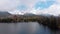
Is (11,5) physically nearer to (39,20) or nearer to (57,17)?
(39,20)

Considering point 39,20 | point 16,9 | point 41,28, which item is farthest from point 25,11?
point 41,28

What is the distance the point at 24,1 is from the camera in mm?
2502

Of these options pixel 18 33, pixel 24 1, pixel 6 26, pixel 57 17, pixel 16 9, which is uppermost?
Answer: pixel 24 1

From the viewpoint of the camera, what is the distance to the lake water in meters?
2.46

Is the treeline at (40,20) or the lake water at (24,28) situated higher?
the treeline at (40,20)

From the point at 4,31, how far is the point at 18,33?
12.7 inches

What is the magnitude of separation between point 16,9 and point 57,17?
3.11 ft

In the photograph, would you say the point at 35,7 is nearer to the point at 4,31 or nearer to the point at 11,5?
the point at 11,5

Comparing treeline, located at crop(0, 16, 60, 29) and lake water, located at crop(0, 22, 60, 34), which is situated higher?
treeline, located at crop(0, 16, 60, 29)

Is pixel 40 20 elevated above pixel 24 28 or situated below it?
above

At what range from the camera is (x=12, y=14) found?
2459 millimetres

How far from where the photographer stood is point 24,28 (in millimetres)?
2525

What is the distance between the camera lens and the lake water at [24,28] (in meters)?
2.46

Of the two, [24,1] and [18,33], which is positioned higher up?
[24,1]
